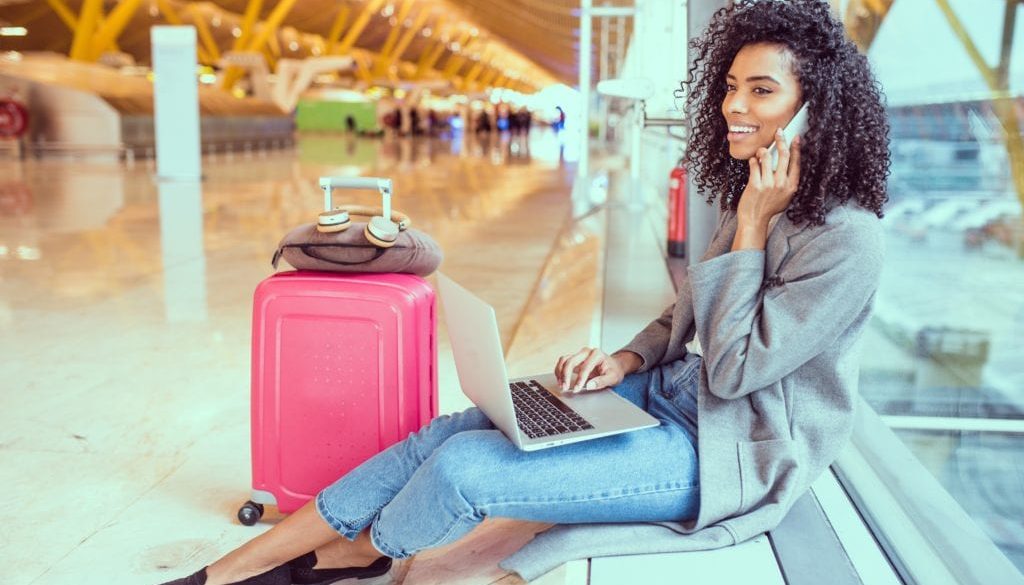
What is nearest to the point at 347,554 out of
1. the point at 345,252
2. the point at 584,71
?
the point at 345,252

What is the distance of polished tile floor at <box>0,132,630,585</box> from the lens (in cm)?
247

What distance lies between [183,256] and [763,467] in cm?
588

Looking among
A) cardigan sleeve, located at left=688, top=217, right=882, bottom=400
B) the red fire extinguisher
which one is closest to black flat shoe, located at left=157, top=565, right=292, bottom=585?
cardigan sleeve, located at left=688, top=217, right=882, bottom=400

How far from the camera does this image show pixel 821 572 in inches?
77.3

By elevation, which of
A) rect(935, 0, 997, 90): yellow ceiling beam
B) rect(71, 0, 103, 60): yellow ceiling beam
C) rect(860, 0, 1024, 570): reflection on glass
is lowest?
rect(860, 0, 1024, 570): reflection on glass

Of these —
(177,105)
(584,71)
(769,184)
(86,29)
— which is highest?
(86,29)

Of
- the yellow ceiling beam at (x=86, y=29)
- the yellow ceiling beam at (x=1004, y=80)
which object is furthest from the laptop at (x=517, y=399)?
the yellow ceiling beam at (x=86, y=29)

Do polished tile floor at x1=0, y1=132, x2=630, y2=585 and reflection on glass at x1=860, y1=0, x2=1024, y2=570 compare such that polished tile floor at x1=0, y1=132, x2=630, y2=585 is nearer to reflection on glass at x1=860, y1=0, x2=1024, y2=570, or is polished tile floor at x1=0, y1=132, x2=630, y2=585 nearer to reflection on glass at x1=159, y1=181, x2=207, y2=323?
reflection on glass at x1=159, y1=181, x2=207, y2=323

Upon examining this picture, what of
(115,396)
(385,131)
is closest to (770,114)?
(115,396)

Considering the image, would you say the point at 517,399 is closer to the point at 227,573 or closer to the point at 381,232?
the point at 381,232

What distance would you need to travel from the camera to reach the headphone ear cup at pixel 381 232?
2336mm

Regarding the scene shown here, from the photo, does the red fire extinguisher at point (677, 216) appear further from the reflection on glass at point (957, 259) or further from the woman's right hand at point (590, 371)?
the woman's right hand at point (590, 371)

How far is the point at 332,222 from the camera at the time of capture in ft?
7.80

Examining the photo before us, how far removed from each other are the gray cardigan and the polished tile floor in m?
0.42
